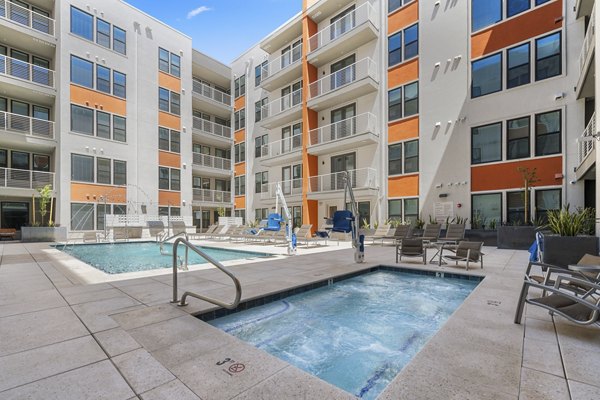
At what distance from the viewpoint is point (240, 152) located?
28.7m

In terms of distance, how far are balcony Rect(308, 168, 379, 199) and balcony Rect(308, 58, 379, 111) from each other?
4877 mm

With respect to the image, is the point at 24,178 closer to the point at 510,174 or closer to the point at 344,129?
the point at 344,129

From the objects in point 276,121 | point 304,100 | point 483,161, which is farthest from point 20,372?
point 276,121

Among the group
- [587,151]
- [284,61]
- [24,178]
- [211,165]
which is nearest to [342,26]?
[284,61]

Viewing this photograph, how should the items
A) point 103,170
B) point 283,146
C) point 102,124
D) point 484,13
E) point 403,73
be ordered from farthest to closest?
1. point 283,146
2. point 102,124
3. point 103,170
4. point 403,73
5. point 484,13

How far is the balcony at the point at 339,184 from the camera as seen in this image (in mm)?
17781

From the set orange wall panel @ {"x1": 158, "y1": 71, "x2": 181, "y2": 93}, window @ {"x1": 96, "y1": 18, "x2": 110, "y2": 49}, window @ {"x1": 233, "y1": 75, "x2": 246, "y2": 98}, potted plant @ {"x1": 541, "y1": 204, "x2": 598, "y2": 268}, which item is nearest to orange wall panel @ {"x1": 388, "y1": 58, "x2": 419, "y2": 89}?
potted plant @ {"x1": 541, "y1": 204, "x2": 598, "y2": 268}

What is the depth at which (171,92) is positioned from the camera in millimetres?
24531

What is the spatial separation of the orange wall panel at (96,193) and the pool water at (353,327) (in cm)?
1974

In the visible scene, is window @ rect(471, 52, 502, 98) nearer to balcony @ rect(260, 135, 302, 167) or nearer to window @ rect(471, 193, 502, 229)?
window @ rect(471, 193, 502, 229)

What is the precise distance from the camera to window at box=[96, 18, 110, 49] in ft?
67.9

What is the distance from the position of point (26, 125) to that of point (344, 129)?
64.9 ft

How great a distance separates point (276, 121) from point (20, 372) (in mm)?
22686

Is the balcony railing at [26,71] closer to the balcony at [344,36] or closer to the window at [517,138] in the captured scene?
the balcony at [344,36]
